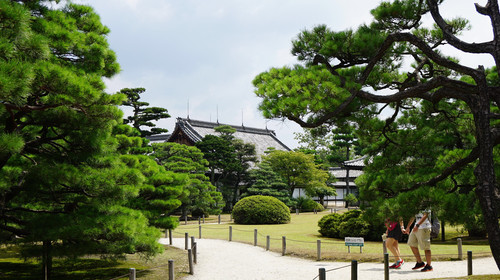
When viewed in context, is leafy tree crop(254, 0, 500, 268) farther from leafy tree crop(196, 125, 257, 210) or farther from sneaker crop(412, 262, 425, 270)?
leafy tree crop(196, 125, 257, 210)

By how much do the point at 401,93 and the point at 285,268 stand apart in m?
5.52

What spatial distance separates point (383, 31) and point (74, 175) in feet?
18.9

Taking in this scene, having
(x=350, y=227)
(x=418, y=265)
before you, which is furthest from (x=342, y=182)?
(x=418, y=265)

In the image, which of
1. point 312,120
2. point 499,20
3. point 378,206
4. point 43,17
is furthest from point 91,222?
point 499,20

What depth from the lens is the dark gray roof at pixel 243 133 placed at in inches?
1452

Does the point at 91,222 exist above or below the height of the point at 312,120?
below

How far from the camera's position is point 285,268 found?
32.7ft

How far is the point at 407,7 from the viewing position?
6.79 metres

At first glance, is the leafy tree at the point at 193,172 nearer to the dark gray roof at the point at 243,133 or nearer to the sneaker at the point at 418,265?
the dark gray roof at the point at 243,133

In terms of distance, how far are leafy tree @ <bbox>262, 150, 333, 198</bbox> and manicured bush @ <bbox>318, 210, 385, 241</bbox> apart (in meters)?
16.6

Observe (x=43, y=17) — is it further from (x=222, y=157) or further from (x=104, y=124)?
(x=222, y=157)

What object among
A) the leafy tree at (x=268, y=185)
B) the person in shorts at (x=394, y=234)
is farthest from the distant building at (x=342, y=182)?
the person in shorts at (x=394, y=234)

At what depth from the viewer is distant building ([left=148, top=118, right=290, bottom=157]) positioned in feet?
120

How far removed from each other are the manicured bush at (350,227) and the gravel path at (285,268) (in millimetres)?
4045
